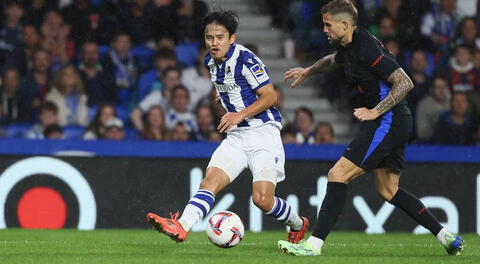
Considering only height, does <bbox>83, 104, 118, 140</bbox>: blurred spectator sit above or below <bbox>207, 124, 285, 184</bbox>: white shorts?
below

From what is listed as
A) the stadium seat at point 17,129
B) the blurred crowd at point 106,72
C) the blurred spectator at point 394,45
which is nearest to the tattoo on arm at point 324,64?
the blurred crowd at point 106,72

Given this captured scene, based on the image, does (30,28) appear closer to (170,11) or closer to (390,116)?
(170,11)

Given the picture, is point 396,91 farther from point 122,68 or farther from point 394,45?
point 122,68

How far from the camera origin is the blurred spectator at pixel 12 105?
39.1ft

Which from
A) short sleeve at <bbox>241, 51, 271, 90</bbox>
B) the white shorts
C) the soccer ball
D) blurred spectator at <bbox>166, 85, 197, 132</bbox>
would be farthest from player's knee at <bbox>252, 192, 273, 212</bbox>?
blurred spectator at <bbox>166, 85, 197, 132</bbox>

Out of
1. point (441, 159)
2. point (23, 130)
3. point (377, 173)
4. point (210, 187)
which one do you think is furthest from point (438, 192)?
point (23, 130)

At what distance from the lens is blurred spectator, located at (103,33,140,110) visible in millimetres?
12625

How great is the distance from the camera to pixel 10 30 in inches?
498

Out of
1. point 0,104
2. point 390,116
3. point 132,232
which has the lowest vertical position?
point 132,232

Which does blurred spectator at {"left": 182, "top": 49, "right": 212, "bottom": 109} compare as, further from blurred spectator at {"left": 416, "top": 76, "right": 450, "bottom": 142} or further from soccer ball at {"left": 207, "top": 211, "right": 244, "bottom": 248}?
soccer ball at {"left": 207, "top": 211, "right": 244, "bottom": 248}

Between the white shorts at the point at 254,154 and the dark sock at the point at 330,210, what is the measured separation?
1.87 ft

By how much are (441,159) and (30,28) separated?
517 centimetres

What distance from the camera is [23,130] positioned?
465 inches

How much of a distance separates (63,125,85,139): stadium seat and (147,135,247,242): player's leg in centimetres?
445
